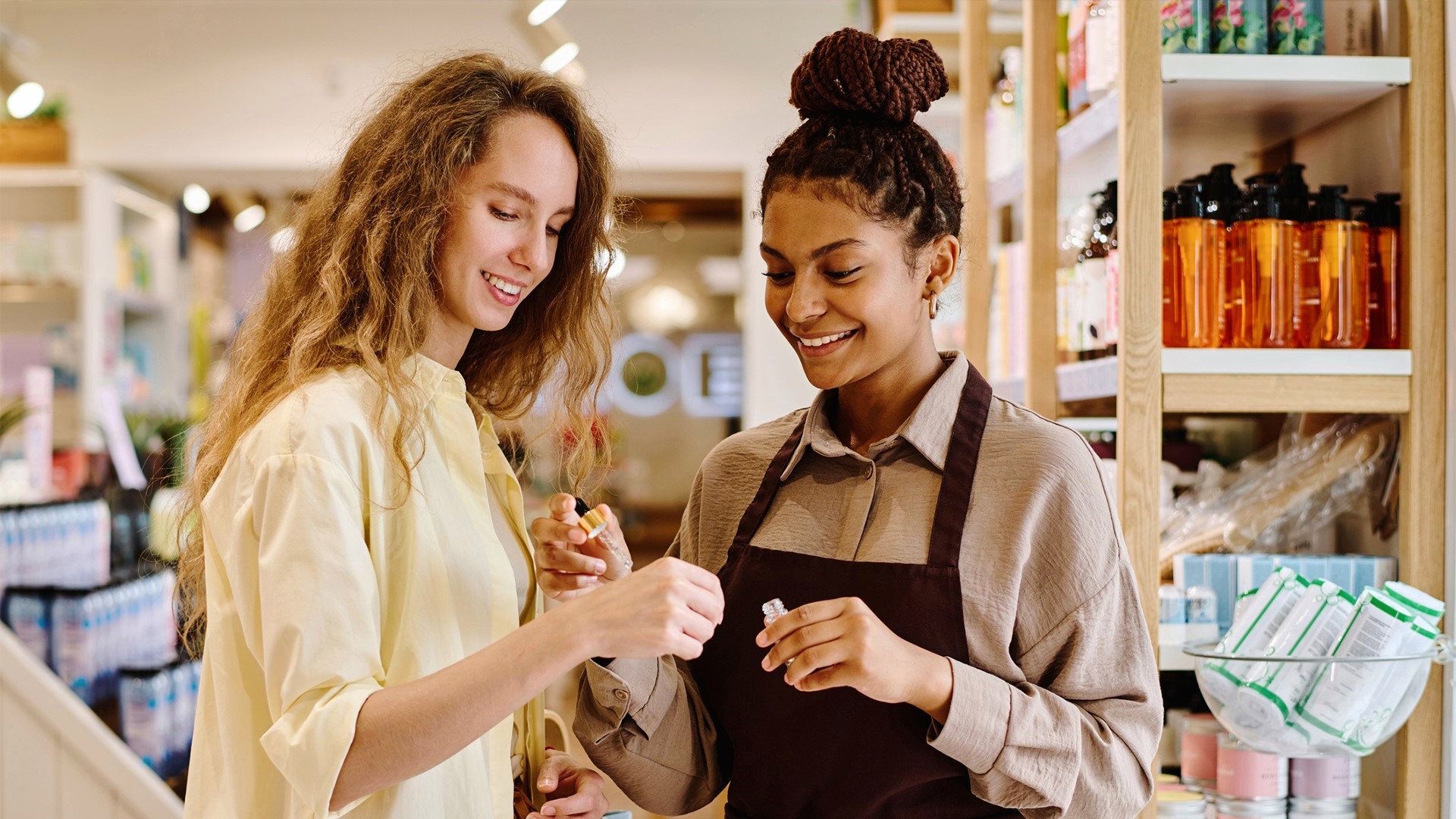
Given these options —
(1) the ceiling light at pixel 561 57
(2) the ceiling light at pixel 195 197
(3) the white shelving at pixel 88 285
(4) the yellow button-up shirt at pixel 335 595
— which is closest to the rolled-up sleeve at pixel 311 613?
(4) the yellow button-up shirt at pixel 335 595

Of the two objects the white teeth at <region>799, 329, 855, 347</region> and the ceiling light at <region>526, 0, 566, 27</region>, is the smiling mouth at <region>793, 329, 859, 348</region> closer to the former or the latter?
the white teeth at <region>799, 329, 855, 347</region>

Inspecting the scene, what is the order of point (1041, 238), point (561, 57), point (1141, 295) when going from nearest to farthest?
point (1141, 295), point (1041, 238), point (561, 57)

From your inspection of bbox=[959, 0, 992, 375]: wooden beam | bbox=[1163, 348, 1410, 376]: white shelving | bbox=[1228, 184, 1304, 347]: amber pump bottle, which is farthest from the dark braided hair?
bbox=[959, 0, 992, 375]: wooden beam

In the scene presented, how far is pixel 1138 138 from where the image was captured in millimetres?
1855

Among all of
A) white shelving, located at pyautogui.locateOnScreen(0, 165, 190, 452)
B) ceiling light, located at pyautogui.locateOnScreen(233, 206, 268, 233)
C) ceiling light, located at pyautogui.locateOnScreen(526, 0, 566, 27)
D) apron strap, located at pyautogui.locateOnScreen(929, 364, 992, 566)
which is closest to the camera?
apron strap, located at pyautogui.locateOnScreen(929, 364, 992, 566)

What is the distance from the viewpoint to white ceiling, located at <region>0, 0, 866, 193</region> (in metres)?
5.81

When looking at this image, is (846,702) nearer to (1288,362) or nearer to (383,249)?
(383,249)

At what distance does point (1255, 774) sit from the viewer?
187 cm

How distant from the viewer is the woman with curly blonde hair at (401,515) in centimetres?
114

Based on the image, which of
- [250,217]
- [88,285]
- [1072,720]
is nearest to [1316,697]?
[1072,720]

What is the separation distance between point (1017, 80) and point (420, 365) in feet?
6.25

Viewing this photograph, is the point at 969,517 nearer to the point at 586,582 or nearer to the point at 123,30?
the point at 586,582

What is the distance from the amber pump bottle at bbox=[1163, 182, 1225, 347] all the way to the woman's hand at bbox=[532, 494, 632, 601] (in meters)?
1.02

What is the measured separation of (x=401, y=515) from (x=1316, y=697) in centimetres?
128
